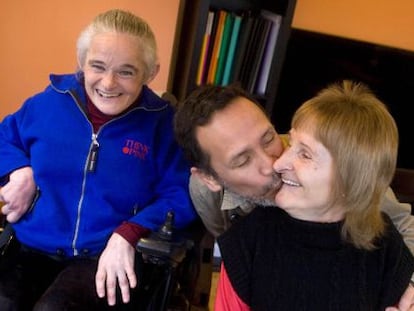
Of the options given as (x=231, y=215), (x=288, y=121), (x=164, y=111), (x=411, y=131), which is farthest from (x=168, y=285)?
(x=411, y=131)

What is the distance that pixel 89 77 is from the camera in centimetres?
121

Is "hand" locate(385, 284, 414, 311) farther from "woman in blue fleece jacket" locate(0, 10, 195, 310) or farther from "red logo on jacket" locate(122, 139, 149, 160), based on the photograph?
"red logo on jacket" locate(122, 139, 149, 160)

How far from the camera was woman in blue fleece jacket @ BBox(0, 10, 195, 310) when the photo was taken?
118 cm

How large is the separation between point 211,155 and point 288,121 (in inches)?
46.3

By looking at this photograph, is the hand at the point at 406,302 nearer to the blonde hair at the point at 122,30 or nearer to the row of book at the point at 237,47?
the blonde hair at the point at 122,30

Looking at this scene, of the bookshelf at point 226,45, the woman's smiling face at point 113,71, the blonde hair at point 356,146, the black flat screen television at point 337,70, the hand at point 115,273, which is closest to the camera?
the blonde hair at point 356,146

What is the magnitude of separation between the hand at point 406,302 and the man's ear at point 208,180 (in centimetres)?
46

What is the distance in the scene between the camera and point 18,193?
3.95 ft

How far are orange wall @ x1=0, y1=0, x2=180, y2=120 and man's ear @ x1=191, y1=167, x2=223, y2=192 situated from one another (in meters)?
1.08

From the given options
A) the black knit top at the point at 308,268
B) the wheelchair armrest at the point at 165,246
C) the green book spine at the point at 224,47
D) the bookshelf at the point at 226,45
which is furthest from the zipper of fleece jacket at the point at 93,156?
the green book spine at the point at 224,47

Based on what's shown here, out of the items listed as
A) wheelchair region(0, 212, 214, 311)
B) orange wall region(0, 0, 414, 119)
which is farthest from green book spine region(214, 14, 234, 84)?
wheelchair region(0, 212, 214, 311)

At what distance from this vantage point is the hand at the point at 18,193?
119 centimetres

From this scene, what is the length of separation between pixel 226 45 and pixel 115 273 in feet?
3.68

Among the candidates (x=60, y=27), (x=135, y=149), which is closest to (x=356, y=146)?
(x=135, y=149)
